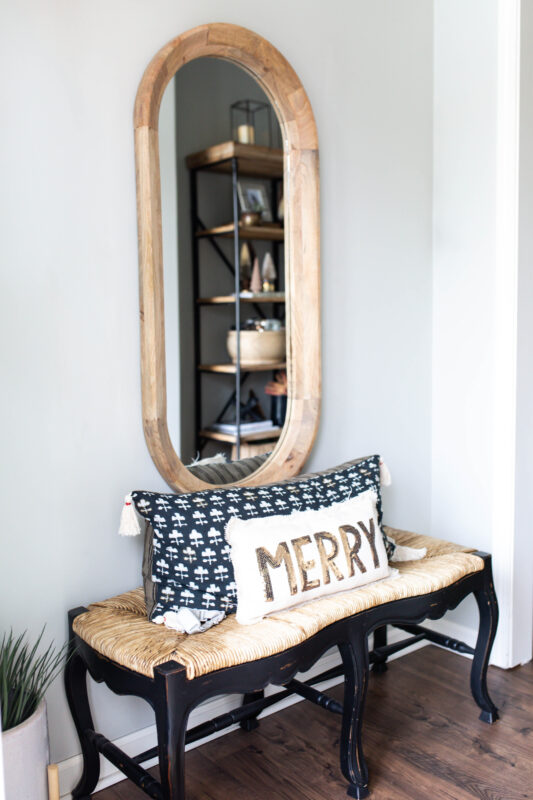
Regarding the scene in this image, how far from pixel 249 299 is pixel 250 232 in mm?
211

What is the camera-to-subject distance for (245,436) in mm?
2395

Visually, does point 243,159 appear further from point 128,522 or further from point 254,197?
point 128,522

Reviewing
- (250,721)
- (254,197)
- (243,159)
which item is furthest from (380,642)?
(243,159)

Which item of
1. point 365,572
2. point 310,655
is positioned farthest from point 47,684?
point 365,572

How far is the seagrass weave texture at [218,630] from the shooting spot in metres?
1.71

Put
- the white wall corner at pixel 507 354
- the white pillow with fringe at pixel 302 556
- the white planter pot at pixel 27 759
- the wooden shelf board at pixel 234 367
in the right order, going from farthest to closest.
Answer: the white wall corner at pixel 507 354, the wooden shelf board at pixel 234 367, the white pillow with fringe at pixel 302 556, the white planter pot at pixel 27 759

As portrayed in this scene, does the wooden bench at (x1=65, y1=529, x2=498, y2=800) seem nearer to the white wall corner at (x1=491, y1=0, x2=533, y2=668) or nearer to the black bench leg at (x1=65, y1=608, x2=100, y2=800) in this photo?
the black bench leg at (x1=65, y1=608, x2=100, y2=800)

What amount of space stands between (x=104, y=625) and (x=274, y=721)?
0.86 m

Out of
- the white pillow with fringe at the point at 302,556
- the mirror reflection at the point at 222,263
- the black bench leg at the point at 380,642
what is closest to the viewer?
the white pillow with fringe at the point at 302,556

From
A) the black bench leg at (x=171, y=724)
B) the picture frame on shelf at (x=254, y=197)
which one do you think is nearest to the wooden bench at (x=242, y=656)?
the black bench leg at (x=171, y=724)

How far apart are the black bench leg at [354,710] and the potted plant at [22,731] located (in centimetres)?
77

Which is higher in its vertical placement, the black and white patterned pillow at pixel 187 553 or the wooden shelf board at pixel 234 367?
the wooden shelf board at pixel 234 367

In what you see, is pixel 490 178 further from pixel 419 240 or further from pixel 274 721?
pixel 274 721

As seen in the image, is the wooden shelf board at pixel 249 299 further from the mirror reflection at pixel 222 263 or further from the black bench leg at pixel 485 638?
the black bench leg at pixel 485 638
